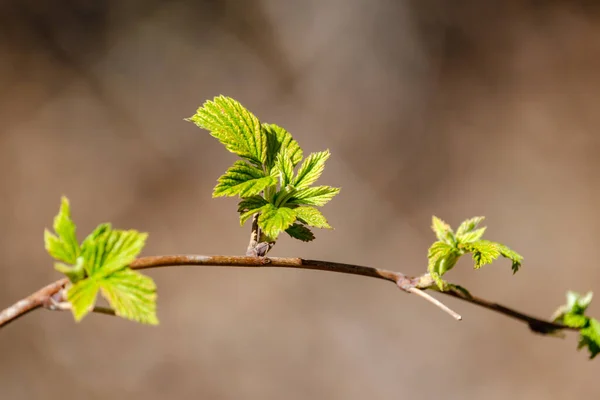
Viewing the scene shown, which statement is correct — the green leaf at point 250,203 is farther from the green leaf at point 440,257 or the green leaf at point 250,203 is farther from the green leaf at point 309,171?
the green leaf at point 440,257

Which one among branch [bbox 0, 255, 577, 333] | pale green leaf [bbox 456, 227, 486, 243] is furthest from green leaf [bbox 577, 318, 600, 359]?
pale green leaf [bbox 456, 227, 486, 243]

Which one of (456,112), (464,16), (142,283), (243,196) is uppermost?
(464,16)

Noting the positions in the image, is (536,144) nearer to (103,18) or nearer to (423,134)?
(423,134)

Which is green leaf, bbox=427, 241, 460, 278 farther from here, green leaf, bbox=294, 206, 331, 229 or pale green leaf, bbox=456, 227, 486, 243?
green leaf, bbox=294, 206, 331, 229

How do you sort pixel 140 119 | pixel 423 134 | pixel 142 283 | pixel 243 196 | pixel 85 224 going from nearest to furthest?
pixel 142 283
pixel 243 196
pixel 85 224
pixel 140 119
pixel 423 134

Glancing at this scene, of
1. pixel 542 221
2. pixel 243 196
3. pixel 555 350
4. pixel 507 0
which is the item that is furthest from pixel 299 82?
pixel 243 196

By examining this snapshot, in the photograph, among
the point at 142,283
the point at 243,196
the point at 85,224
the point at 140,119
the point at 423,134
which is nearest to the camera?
the point at 142,283
